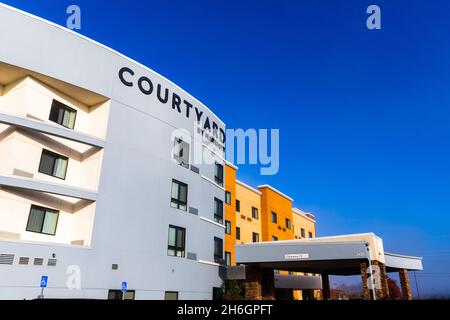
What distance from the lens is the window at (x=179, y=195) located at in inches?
1089

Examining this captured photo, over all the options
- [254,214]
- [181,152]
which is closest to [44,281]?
[181,152]

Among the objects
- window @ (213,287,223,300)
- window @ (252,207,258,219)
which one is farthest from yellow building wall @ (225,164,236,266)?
window @ (213,287,223,300)

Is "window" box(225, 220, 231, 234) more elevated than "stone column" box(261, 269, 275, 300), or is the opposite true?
"window" box(225, 220, 231, 234)

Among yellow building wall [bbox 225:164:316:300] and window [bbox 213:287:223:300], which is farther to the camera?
yellow building wall [bbox 225:164:316:300]

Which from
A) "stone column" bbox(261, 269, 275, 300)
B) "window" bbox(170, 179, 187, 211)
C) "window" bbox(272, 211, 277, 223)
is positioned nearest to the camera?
"window" bbox(170, 179, 187, 211)

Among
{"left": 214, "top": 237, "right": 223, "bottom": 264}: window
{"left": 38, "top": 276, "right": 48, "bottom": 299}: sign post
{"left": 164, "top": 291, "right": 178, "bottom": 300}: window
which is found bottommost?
{"left": 164, "top": 291, "right": 178, "bottom": 300}: window

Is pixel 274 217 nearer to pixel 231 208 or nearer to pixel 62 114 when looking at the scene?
pixel 231 208

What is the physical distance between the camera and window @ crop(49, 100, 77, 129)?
22.3 m

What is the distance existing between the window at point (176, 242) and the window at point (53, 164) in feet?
28.1

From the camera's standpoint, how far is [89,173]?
2261 centimetres

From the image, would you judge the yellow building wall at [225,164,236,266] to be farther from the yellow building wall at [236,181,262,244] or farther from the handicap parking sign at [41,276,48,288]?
the handicap parking sign at [41,276,48,288]

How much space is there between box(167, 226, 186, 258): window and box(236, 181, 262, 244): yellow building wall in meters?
14.4

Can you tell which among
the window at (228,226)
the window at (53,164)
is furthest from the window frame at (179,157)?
the window at (228,226)
